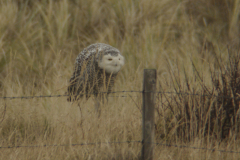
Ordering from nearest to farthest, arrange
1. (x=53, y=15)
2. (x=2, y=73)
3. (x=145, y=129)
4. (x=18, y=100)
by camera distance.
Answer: (x=145, y=129)
(x=18, y=100)
(x=2, y=73)
(x=53, y=15)

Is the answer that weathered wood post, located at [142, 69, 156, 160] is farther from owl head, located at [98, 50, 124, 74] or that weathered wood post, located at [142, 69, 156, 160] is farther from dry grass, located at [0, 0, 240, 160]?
owl head, located at [98, 50, 124, 74]

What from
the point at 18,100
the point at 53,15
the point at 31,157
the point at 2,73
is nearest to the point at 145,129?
the point at 31,157

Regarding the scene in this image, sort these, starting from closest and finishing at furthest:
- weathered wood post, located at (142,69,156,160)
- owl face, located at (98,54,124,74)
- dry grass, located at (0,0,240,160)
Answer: weathered wood post, located at (142,69,156,160) → dry grass, located at (0,0,240,160) → owl face, located at (98,54,124,74)

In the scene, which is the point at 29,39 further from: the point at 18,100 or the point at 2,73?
the point at 18,100

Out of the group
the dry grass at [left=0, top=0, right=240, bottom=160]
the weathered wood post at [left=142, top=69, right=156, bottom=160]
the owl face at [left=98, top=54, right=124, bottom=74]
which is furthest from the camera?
the owl face at [left=98, top=54, right=124, bottom=74]

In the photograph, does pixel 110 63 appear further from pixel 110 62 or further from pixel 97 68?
pixel 97 68

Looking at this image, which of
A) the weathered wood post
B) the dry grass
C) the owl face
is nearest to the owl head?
the owl face

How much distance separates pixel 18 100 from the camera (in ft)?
11.8

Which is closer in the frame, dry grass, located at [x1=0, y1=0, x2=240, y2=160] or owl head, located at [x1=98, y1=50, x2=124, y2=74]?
dry grass, located at [x1=0, y1=0, x2=240, y2=160]

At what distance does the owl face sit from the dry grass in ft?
1.37

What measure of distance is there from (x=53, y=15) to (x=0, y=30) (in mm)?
1289

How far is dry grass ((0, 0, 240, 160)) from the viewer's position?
289 centimetres

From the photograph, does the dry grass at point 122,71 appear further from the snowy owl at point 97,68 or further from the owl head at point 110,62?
the owl head at point 110,62

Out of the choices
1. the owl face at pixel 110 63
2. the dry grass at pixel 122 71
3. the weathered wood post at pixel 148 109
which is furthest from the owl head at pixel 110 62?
the weathered wood post at pixel 148 109
